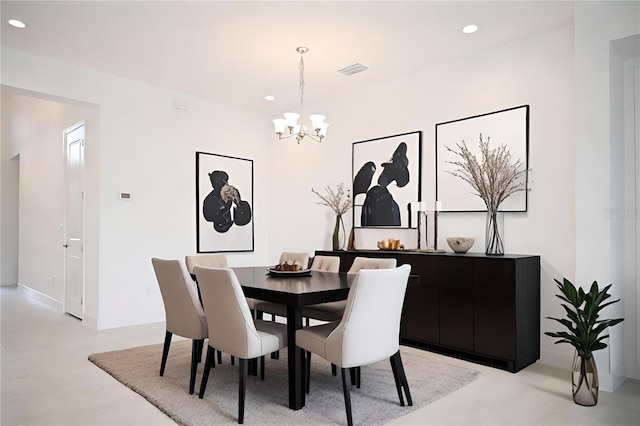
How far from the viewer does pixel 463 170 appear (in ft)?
14.6

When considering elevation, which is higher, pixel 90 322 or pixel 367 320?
pixel 367 320

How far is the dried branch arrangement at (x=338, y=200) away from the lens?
559 centimetres

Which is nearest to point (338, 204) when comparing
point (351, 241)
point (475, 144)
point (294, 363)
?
point (351, 241)

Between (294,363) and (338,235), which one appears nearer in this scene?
(294,363)

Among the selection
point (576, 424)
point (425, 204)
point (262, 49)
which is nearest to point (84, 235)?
point (262, 49)

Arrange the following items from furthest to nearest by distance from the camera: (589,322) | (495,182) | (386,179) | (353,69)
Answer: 1. (386,179)
2. (353,69)
3. (495,182)
4. (589,322)

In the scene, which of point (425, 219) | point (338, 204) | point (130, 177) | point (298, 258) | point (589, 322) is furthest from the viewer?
point (338, 204)

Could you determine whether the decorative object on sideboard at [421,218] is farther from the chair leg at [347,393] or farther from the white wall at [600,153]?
the chair leg at [347,393]

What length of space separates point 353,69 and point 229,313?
3.17 meters

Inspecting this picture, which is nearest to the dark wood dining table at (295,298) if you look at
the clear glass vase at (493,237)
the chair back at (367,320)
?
the chair back at (367,320)

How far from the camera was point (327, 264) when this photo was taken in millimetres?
4219

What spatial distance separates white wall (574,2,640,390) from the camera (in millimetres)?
3160

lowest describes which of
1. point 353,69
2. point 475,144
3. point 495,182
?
point 495,182

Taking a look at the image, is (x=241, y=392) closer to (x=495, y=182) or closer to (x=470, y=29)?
(x=495, y=182)
